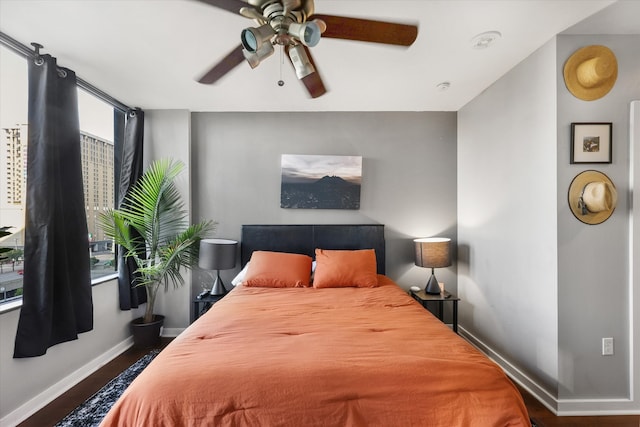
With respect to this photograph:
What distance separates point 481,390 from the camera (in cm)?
129

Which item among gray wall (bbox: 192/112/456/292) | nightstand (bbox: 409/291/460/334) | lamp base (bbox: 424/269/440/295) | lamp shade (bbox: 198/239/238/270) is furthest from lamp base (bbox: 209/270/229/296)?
lamp base (bbox: 424/269/440/295)

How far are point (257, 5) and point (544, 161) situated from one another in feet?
7.04

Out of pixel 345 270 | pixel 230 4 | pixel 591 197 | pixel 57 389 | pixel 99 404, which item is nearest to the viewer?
pixel 230 4

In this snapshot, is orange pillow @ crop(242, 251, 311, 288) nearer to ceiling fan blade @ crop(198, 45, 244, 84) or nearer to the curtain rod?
ceiling fan blade @ crop(198, 45, 244, 84)

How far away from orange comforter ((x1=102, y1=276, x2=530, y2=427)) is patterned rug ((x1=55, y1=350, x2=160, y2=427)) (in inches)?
43.0

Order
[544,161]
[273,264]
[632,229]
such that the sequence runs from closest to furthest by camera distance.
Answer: [632,229], [544,161], [273,264]

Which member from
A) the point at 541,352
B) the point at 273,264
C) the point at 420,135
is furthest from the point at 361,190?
the point at 541,352

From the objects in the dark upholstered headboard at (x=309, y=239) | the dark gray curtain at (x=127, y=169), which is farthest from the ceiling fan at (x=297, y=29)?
the dark gray curtain at (x=127, y=169)

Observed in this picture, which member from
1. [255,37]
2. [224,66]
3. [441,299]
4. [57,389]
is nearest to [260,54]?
[255,37]

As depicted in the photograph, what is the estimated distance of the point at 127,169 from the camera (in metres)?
3.26

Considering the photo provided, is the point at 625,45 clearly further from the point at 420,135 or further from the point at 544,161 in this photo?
the point at 420,135

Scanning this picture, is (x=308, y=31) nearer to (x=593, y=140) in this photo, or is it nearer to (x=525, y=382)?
(x=593, y=140)

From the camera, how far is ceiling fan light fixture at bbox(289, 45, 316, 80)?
1.47m

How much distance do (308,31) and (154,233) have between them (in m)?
2.64
